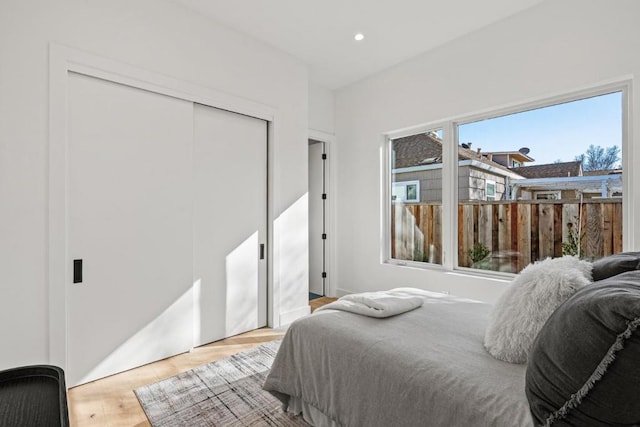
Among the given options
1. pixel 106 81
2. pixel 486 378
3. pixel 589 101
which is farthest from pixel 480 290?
pixel 106 81

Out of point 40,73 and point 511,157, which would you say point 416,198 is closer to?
point 511,157

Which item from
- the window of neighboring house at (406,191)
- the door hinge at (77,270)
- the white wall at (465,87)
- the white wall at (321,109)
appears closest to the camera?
the door hinge at (77,270)

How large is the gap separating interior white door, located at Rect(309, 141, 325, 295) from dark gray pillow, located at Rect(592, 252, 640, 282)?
3.44 m

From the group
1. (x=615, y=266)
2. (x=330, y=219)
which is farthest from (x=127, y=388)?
(x=330, y=219)

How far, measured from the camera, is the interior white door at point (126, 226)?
2279 millimetres

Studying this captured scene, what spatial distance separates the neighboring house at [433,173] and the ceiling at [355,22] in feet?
3.28

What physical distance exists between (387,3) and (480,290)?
2.68 meters

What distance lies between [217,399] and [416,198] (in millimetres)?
2883

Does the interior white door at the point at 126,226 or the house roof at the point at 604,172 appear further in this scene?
the house roof at the point at 604,172

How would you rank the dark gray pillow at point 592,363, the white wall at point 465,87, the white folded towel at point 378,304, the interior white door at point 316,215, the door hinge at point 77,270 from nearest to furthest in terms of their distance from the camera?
1. the dark gray pillow at point 592,363
2. the white folded towel at point 378,304
3. the door hinge at point 77,270
4. the white wall at point 465,87
5. the interior white door at point 316,215

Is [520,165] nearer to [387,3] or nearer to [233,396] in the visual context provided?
[387,3]

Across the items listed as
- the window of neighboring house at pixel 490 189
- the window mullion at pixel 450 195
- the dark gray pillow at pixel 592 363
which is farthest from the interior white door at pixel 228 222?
the dark gray pillow at pixel 592 363

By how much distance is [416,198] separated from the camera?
393cm

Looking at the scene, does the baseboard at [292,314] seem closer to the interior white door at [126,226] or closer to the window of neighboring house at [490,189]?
the interior white door at [126,226]
